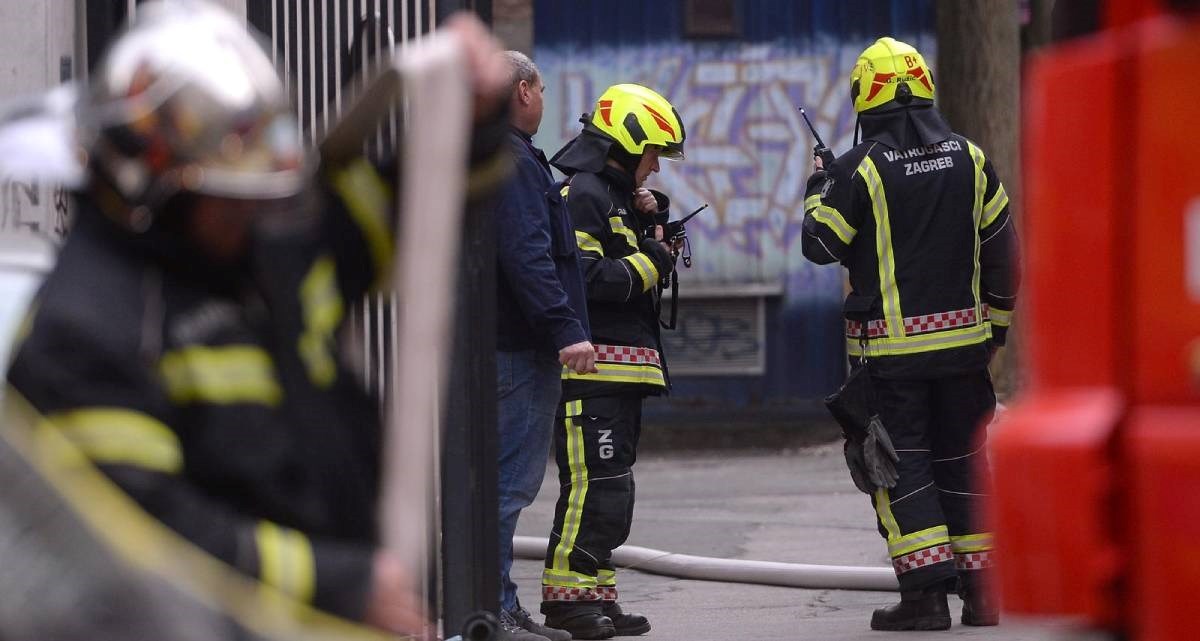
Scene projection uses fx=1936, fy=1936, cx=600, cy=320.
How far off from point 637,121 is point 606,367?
0.96 metres

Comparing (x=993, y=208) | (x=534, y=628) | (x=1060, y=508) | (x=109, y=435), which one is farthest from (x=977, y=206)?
(x=109, y=435)

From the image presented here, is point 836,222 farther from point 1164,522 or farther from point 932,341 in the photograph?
point 1164,522

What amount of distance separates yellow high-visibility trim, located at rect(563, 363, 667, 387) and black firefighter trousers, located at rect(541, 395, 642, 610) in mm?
73

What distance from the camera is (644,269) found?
23.5 feet

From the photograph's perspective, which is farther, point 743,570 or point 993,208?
point 743,570

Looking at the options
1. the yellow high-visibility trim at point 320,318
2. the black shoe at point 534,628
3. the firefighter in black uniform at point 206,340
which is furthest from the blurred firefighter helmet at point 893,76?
the firefighter in black uniform at point 206,340

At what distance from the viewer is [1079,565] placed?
9.04 ft

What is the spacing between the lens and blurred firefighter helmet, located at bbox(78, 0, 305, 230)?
7.63 feet

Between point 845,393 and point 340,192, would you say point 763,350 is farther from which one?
point 340,192

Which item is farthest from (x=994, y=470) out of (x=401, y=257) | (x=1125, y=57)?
(x=401, y=257)

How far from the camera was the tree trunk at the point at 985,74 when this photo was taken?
43.7 feet

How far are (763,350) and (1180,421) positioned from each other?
12907 mm

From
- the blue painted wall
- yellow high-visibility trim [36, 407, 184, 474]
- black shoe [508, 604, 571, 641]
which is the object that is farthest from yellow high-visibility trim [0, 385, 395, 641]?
the blue painted wall

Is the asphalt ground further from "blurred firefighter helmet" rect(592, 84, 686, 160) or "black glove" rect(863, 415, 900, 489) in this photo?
"blurred firefighter helmet" rect(592, 84, 686, 160)
